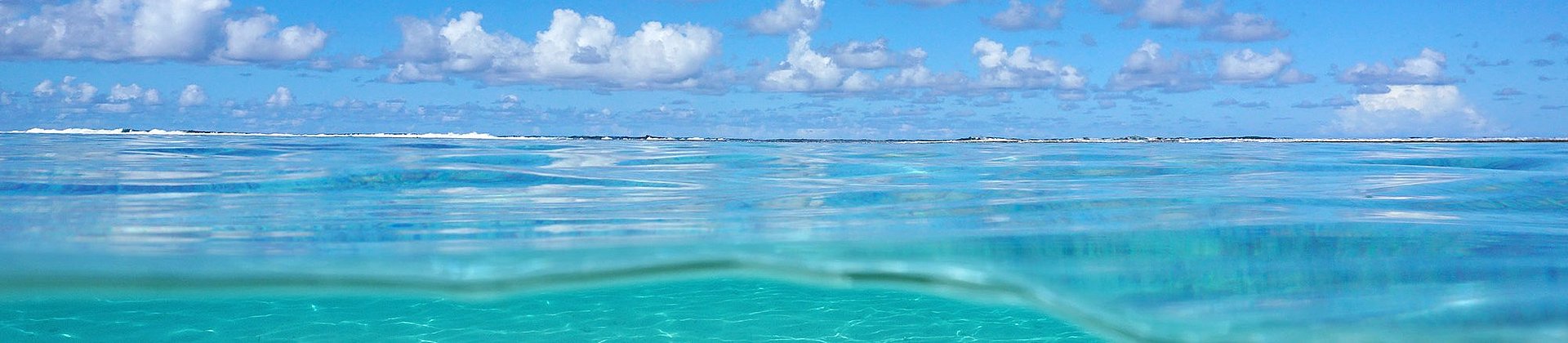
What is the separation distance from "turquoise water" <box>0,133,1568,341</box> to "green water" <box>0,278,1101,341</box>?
0.13ft

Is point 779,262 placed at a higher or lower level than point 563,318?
higher

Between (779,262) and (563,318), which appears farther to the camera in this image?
(779,262)

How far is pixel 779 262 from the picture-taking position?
1117 centimetres

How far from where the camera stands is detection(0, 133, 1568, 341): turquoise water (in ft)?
28.3

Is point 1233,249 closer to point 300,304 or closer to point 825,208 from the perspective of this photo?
point 825,208

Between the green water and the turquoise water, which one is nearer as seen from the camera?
the green water

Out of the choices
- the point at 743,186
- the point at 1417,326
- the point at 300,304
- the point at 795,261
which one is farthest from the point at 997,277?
the point at 743,186

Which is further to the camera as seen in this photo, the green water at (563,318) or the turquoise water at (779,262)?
the turquoise water at (779,262)

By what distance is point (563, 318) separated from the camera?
30.0ft

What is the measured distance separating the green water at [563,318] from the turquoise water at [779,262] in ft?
0.13

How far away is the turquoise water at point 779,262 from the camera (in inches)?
340

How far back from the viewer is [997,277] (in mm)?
10523

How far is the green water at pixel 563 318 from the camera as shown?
334 inches

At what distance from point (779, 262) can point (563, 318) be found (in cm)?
270
